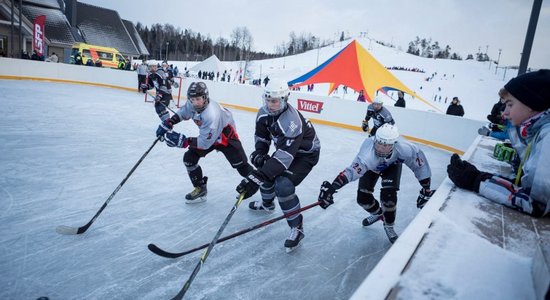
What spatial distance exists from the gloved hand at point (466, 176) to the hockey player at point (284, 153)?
1.05 m

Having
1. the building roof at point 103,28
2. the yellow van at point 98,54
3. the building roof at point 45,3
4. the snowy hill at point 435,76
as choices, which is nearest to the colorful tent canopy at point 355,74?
the snowy hill at point 435,76

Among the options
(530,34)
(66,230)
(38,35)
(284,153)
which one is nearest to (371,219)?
(284,153)

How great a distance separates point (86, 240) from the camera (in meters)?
2.38

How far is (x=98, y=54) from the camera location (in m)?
22.7

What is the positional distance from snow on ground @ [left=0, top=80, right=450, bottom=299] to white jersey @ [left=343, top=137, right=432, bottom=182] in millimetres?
629

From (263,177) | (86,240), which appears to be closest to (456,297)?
(263,177)

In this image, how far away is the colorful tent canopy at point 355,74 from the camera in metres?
11.0

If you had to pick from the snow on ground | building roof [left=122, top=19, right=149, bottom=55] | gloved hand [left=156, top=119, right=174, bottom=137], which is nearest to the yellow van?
building roof [left=122, top=19, right=149, bottom=55]

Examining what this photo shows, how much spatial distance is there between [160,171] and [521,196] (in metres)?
3.69

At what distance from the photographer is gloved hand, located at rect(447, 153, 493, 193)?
1913 millimetres

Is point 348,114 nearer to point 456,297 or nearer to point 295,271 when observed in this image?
point 295,271

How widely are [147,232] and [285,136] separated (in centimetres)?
132

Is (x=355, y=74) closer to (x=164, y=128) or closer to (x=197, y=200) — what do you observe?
(x=164, y=128)

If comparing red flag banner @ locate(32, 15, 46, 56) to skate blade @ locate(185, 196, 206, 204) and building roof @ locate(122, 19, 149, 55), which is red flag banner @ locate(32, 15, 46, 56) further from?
skate blade @ locate(185, 196, 206, 204)
